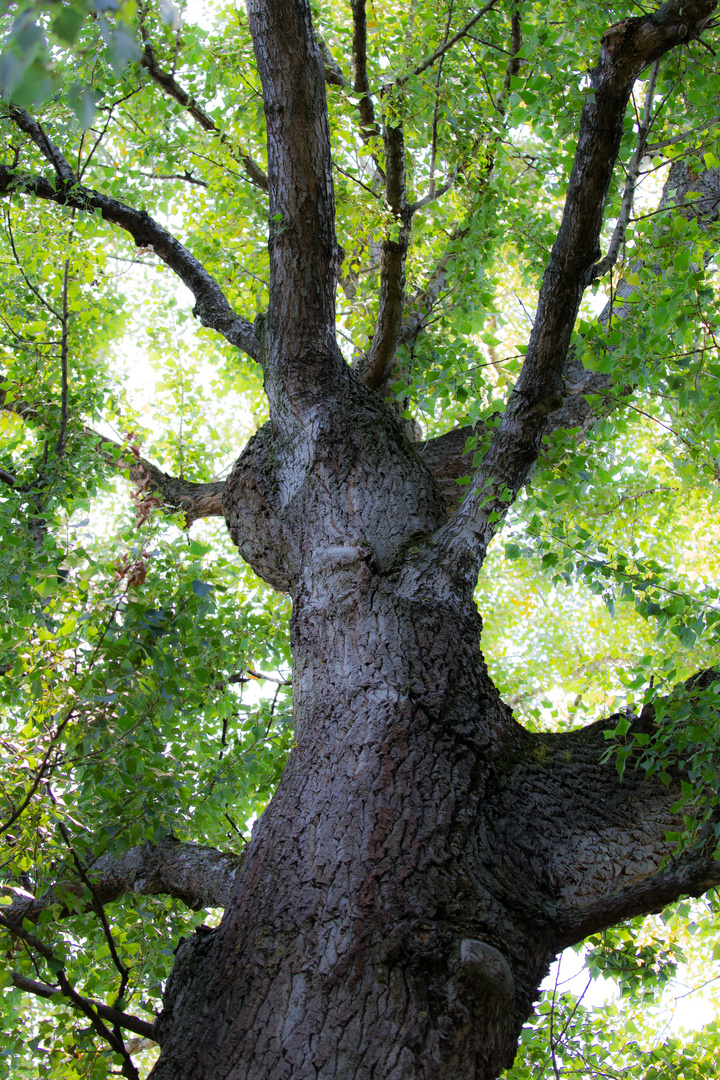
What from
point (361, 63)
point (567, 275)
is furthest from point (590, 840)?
point (361, 63)

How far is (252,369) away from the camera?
6.55m

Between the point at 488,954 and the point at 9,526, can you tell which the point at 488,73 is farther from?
the point at 488,954

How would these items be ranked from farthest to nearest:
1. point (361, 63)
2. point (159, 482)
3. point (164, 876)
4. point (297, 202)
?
point (159, 482), point (361, 63), point (297, 202), point (164, 876)

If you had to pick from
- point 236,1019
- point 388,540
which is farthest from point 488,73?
point 236,1019

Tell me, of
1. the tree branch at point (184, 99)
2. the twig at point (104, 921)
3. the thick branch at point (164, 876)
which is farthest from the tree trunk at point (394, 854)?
the tree branch at point (184, 99)

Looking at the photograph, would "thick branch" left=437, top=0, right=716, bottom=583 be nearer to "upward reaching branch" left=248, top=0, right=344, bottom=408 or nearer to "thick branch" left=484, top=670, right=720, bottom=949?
"thick branch" left=484, top=670, right=720, bottom=949

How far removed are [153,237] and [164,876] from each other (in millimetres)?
4134

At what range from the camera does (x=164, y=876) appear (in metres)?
3.19

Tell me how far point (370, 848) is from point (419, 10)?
5679 millimetres

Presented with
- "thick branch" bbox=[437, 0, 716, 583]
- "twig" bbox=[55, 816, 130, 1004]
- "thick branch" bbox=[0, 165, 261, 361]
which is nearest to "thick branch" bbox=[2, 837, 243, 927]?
"twig" bbox=[55, 816, 130, 1004]

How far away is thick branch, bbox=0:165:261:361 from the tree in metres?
0.02

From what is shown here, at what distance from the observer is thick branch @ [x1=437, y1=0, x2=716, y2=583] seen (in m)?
2.53

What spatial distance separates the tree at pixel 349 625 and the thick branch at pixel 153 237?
2 centimetres

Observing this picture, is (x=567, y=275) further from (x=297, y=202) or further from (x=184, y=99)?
(x=184, y=99)
